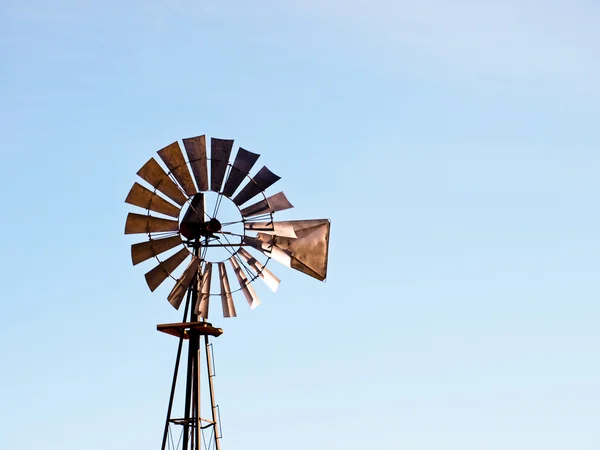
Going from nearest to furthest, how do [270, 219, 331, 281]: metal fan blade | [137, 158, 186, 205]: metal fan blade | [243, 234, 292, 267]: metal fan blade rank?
[137, 158, 186, 205]: metal fan blade < [243, 234, 292, 267]: metal fan blade < [270, 219, 331, 281]: metal fan blade

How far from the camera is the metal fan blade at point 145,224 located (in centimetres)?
1547

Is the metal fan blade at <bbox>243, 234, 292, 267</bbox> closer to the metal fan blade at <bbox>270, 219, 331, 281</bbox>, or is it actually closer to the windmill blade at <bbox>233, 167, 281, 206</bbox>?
the metal fan blade at <bbox>270, 219, 331, 281</bbox>

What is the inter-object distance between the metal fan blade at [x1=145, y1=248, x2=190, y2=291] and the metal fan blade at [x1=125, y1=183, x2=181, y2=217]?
24.7 inches

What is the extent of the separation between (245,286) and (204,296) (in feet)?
1.95

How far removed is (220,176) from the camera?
51.1 ft

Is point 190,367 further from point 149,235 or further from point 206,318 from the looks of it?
point 149,235

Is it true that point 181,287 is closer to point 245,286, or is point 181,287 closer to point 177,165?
point 245,286

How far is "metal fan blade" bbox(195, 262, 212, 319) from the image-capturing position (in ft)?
50.7

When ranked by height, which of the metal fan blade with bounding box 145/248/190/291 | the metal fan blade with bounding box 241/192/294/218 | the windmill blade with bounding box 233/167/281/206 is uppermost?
the windmill blade with bounding box 233/167/281/206

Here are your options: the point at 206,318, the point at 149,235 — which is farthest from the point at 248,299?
the point at 149,235

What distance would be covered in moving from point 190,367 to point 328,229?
2820 mm

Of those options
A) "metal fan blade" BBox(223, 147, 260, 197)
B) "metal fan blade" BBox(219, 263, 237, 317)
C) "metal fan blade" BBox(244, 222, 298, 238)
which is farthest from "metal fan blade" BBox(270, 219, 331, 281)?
"metal fan blade" BBox(223, 147, 260, 197)

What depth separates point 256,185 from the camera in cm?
1570

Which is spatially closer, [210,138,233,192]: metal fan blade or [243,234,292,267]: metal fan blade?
[210,138,233,192]: metal fan blade
